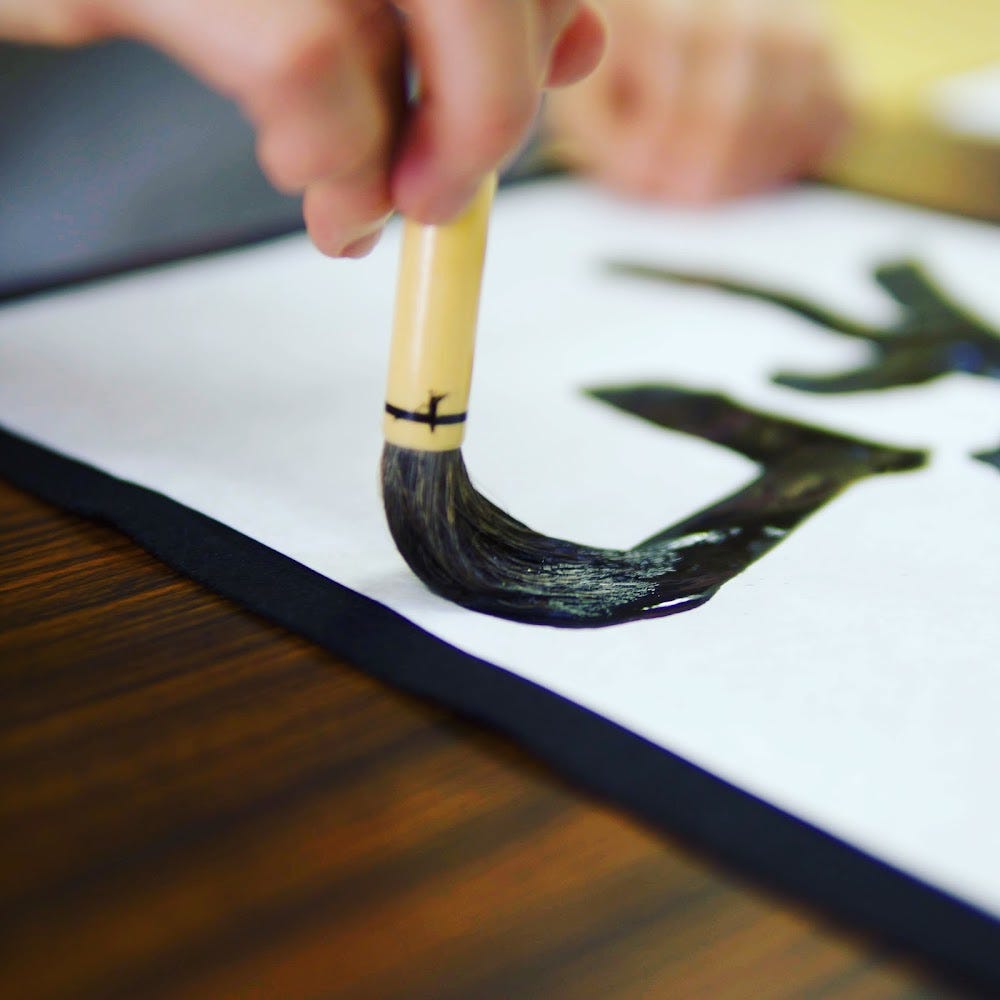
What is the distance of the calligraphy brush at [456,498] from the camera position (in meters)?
0.40

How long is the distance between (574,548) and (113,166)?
493 mm

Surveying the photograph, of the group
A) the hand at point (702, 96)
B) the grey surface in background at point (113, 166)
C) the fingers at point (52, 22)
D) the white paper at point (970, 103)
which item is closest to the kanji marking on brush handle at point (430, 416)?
the fingers at point (52, 22)

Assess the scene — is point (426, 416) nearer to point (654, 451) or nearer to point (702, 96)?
point (654, 451)

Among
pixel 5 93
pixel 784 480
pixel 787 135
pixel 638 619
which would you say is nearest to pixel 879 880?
pixel 638 619

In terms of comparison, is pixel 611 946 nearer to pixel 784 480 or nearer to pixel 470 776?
pixel 470 776

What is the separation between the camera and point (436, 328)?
40 centimetres

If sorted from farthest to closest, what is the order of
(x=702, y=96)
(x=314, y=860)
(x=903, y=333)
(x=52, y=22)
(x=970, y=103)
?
(x=970, y=103) < (x=702, y=96) < (x=903, y=333) < (x=52, y=22) < (x=314, y=860)

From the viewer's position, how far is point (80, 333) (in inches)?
26.2

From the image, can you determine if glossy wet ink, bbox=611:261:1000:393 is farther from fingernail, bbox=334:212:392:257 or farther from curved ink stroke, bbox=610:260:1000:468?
fingernail, bbox=334:212:392:257

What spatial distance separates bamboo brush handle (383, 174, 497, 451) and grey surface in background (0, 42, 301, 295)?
402 mm

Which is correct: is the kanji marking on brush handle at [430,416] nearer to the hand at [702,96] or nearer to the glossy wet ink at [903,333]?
the glossy wet ink at [903,333]

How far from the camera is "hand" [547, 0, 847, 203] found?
0.93m

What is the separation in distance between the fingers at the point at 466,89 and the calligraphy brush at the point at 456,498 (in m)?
0.02

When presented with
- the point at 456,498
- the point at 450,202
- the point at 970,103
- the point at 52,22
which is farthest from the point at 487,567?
the point at 970,103
